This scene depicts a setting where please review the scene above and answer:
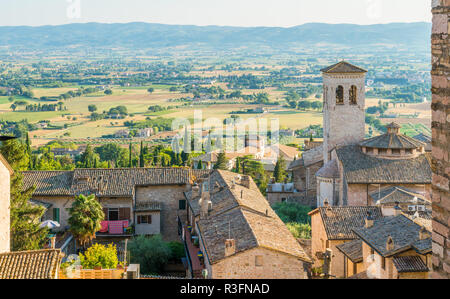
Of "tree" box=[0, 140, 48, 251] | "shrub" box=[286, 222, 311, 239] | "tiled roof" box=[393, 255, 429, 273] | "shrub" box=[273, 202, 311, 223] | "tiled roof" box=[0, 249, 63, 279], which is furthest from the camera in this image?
"shrub" box=[273, 202, 311, 223]

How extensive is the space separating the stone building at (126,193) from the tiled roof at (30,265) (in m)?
12.5

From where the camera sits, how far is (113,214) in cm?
2645

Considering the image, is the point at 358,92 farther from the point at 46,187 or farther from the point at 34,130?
the point at 34,130

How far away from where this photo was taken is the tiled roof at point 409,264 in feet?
44.0

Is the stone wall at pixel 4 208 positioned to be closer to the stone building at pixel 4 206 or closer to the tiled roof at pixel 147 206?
the stone building at pixel 4 206

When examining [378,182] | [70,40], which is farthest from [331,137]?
[70,40]

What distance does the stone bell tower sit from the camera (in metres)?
31.1

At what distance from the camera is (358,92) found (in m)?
31.2

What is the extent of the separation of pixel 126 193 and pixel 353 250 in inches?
452

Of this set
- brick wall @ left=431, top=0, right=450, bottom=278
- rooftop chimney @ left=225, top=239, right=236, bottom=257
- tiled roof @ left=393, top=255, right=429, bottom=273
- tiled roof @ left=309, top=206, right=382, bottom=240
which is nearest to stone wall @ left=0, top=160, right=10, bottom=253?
rooftop chimney @ left=225, top=239, right=236, bottom=257

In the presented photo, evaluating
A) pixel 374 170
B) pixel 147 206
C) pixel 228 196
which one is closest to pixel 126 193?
pixel 147 206

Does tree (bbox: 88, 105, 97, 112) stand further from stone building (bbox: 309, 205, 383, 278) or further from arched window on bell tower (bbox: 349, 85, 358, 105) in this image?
stone building (bbox: 309, 205, 383, 278)

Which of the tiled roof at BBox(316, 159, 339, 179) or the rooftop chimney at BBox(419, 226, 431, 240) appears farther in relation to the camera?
the tiled roof at BBox(316, 159, 339, 179)

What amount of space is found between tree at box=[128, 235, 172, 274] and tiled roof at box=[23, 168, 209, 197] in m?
4.82
